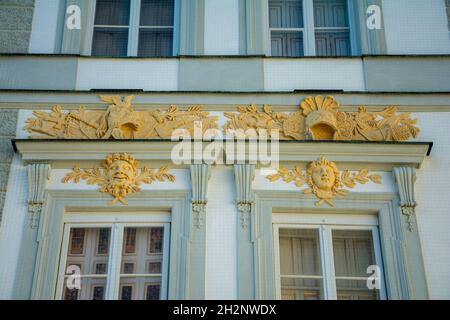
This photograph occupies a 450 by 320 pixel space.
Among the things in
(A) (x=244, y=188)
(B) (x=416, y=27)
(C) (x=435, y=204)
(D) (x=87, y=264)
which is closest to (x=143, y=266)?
(D) (x=87, y=264)

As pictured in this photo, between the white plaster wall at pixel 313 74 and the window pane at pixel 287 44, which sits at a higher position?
the window pane at pixel 287 44

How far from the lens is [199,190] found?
28.1 ft

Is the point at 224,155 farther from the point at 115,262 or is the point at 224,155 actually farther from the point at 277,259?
the point at 115,262

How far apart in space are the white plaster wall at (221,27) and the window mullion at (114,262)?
8.49ft

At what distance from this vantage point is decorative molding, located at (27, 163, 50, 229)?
8.48 metres

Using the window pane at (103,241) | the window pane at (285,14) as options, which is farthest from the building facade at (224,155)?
the window pane at (285,14)

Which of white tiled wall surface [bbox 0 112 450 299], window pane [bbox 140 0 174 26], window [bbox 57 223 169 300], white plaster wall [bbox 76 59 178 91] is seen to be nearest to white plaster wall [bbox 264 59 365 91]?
white tiled wall surface [bbox 0 112 450 299]

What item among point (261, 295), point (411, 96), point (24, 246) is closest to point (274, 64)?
point (411, 96)

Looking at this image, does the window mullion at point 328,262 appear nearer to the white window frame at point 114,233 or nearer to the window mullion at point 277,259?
the window mullion at point 277,259

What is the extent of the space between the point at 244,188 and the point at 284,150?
0.66m

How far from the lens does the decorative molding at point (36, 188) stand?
8.48 metres

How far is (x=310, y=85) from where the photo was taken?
30.9 ft

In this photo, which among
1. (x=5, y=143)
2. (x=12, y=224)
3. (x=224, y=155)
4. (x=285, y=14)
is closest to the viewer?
(x=12, y=224)

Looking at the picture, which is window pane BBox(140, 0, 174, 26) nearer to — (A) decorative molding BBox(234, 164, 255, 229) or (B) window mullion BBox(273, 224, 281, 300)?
(A) decorative molding BBox(234, 164, 255, 229)
